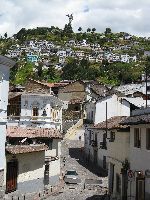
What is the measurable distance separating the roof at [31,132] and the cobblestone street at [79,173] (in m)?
5.07

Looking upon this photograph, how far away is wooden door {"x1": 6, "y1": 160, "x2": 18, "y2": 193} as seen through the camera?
35281mm

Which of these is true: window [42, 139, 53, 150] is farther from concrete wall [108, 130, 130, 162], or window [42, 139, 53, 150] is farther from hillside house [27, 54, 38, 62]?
hillside house [27, 54, 38, 62]

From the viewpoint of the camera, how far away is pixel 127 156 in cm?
3192

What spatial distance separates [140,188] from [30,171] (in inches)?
479

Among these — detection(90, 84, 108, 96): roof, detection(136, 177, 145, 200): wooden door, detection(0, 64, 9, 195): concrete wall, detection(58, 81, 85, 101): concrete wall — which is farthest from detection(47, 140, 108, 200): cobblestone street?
detection(58, 81, 85, 101): concrete wall

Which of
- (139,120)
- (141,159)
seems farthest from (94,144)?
(139,120)

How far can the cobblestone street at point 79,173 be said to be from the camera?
3700 cm

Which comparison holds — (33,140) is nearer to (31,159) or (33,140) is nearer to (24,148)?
(31,159)

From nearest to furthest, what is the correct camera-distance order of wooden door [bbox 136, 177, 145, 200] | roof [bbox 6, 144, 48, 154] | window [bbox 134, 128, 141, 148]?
wooden door [bbox 136, 177, 145, 200], window [bbox 134, 128, 141, 148], roof [bbox 6, 144, 48, 154]

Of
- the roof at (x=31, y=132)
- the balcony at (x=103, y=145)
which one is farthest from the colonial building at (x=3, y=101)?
the balcony at (x=103, y=145)

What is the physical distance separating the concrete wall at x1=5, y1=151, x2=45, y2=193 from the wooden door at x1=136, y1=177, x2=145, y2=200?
1088 centimetres

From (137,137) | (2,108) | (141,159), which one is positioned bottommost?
(141,159)

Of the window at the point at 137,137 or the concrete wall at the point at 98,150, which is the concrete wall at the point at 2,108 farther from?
the concrete wall at the point at 98,150

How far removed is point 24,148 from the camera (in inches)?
1439
